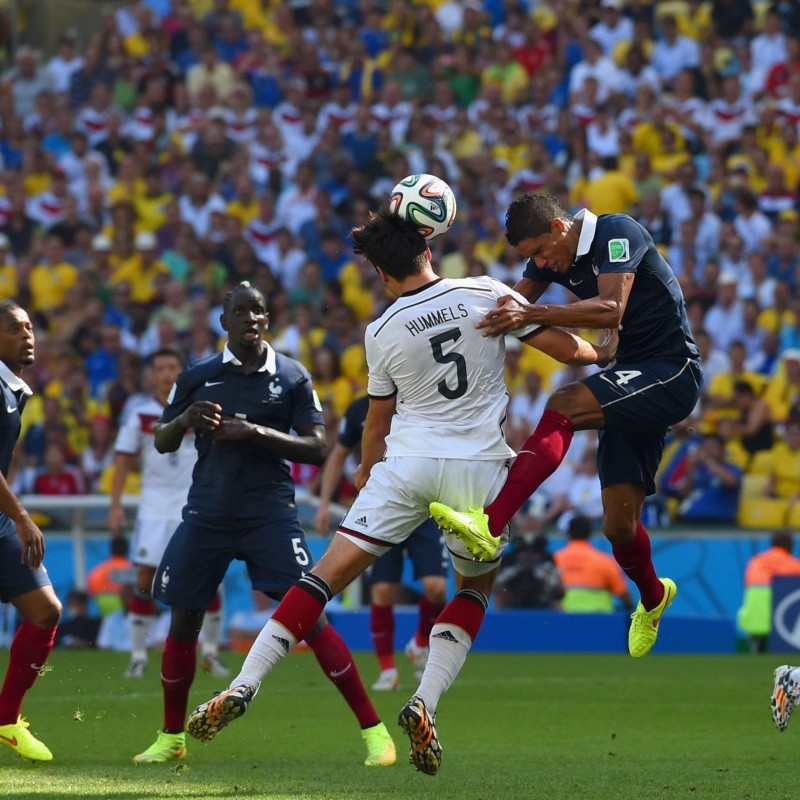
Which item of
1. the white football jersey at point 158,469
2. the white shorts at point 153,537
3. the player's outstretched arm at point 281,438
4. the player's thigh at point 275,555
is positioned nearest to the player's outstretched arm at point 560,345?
the player's outstretched arm at point 281,438

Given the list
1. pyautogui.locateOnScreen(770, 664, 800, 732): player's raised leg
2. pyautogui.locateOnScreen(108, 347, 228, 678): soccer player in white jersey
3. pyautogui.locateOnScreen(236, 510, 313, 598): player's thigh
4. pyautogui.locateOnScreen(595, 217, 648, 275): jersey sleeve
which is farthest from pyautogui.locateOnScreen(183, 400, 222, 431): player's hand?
pyautogui.locateOnScreen(108, 347, 228, 678): soccer player in white jersey

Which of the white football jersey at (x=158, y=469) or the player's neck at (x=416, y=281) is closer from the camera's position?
the player's neck at (x=416, y=281)

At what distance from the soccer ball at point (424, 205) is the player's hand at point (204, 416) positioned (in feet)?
5.71

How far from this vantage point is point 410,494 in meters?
7.34

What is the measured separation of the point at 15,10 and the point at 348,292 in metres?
10.1

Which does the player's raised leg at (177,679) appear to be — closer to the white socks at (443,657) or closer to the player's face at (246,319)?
the player's face at (246,319)

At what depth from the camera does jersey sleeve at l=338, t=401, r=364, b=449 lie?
42.2ft

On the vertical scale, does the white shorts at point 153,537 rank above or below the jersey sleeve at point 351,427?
below

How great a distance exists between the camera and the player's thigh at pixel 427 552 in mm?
12766

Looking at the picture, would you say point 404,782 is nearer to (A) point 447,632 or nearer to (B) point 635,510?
(A) point 447,632

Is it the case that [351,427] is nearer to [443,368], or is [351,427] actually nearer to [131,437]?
[131,437]

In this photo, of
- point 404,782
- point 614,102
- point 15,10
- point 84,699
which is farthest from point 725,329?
point 15,10

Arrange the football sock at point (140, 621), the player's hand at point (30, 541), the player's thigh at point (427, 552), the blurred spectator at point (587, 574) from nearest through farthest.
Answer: the player's hand at point (30, 541) < the player's thigh at point (427, 552) < the football sock at point (140, 621) < the blurred spectator at point (587, 574)

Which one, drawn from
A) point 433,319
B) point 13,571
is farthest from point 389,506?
point 13,571
